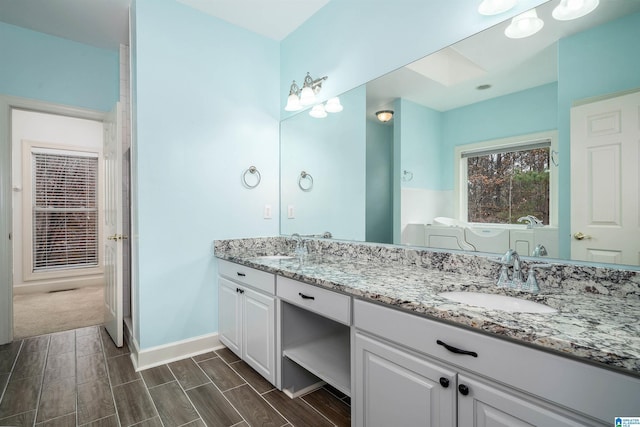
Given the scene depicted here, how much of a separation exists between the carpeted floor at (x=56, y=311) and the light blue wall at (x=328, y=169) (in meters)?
2.37

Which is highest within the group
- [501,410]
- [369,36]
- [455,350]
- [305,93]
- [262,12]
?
[262,12]

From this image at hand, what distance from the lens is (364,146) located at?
2.16 metres

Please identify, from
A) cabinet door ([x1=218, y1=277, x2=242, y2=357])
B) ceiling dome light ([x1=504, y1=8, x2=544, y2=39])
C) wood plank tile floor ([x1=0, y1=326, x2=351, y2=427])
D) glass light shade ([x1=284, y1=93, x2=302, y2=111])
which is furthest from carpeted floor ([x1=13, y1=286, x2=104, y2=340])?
ceiling dome light ([x1=504, y1=8, x2=544, y2=39])

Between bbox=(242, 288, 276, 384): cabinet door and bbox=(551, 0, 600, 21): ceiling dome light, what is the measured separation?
1893mm

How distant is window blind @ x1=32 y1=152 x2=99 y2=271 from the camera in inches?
180

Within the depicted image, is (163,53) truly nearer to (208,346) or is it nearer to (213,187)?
(213,187)

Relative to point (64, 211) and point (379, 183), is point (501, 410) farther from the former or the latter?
point (64, 211)

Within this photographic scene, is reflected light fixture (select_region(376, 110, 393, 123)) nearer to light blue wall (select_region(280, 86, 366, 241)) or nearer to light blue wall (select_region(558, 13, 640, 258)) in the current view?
light blue wall (select_region(280, 86, 366, 241))

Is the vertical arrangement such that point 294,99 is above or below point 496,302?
above

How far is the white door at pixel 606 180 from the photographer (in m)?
1.12

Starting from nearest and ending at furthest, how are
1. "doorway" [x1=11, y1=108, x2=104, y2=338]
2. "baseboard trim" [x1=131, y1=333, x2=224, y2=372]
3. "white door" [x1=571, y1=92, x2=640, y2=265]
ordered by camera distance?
1. "white door" [x1=571, y1=92, x2=640, y2=265]
2. "baseboard trim" [x1=131, y1=333, x2=224, y2=372]
3. "doorway" [x1=11, y1=108, x2=104, y2=338]

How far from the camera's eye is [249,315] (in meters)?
2.08

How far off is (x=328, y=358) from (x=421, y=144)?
1323 mm

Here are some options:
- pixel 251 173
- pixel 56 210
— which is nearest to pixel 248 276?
pixel 251 173
